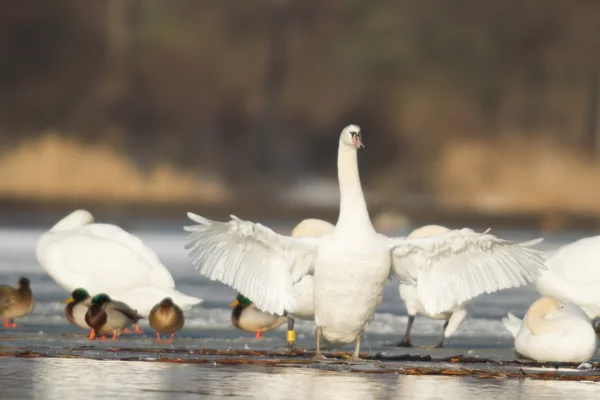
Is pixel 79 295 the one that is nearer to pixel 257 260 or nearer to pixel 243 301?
pixel 243 301

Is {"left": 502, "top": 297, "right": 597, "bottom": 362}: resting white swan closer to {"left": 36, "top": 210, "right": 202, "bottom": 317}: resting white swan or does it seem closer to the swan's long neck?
the swan's long neck

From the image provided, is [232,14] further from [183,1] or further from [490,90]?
[490,90]

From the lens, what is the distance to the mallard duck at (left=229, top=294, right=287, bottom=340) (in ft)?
37.1

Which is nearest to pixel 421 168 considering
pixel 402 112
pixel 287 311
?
pixel 402 112

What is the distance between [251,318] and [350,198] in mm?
2042

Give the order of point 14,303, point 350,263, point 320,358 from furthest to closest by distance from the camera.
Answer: point 14,303, point 320,358, point 350,263

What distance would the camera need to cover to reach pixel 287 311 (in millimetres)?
10367

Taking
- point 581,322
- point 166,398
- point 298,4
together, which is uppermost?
point 298,4

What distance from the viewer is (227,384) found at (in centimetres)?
806

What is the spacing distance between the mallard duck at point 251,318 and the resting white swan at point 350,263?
1.23 meters

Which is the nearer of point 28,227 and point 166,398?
point 166,398

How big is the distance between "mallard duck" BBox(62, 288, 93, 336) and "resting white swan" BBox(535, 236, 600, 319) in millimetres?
3725

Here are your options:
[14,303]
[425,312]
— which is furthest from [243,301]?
[14,303]

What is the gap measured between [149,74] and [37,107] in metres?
3.26
